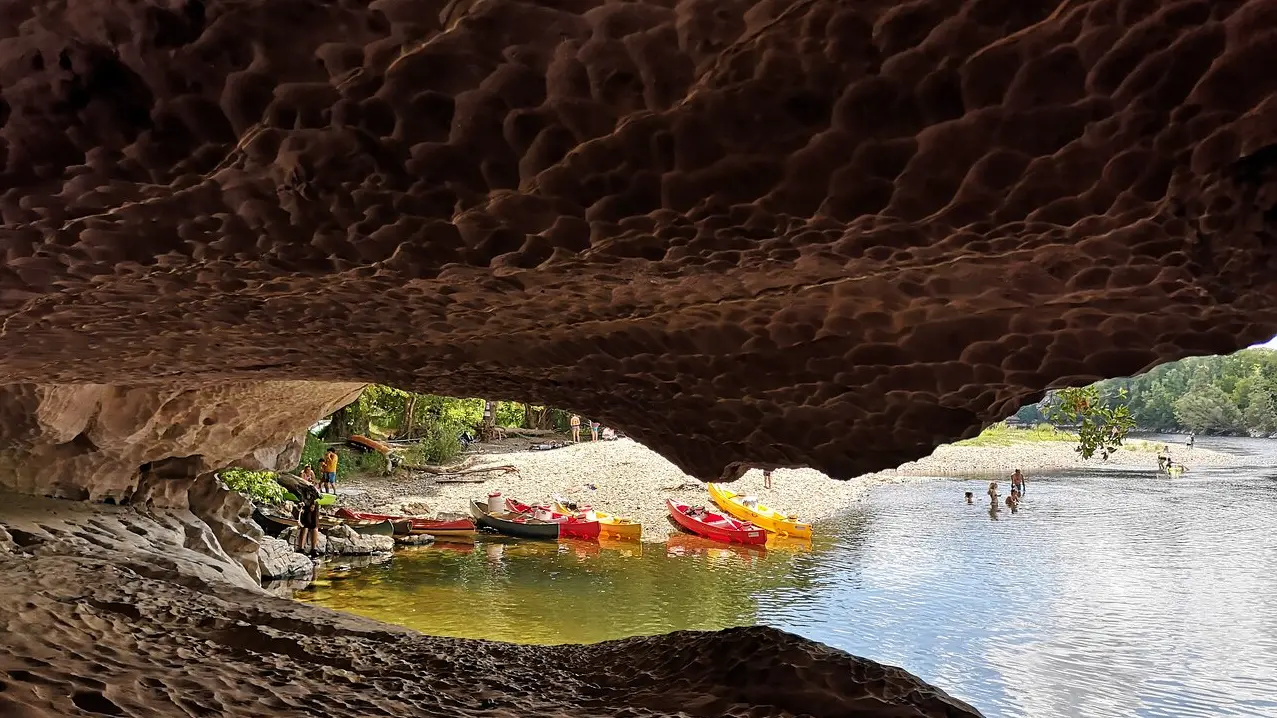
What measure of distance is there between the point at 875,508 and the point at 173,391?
14.3m

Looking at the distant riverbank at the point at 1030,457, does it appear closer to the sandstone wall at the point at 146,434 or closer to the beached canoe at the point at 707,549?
the beached canoe at the point at 707,549

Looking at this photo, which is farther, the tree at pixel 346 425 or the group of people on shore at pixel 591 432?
the group of people on shore at pixel 591 432

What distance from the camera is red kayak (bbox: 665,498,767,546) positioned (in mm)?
12195

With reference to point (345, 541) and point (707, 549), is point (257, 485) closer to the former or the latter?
point (345, 541)

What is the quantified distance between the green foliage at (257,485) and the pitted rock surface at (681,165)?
385 inches

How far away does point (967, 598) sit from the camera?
34.2 ft

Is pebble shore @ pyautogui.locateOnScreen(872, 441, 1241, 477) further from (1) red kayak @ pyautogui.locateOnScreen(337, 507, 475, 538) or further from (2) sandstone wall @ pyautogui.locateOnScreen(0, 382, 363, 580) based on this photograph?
(2) sandstone wall @ pyautogui.locateOnScreen(0, 382, 363, 580)

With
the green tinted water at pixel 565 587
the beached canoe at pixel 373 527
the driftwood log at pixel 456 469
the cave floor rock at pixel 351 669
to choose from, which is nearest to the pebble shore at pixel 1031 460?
the driftwood log at pixel 456 469

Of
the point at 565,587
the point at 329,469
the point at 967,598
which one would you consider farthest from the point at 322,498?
the point at 967,598

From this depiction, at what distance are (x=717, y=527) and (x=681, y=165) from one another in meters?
11.7

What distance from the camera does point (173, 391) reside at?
4.80 meters

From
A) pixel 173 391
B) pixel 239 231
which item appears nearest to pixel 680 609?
pixel 173 391

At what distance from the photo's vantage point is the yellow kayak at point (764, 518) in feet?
43.1

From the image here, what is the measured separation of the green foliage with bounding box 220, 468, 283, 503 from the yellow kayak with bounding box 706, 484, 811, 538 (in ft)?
23.6
